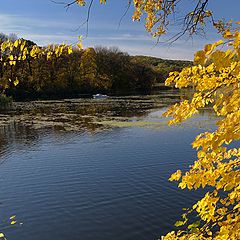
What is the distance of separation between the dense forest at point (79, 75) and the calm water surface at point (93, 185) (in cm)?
3341

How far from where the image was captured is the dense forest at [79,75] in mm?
56094

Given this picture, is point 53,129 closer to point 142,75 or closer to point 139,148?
point 139,148

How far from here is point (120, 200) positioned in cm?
1077

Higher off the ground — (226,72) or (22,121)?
(226,72)

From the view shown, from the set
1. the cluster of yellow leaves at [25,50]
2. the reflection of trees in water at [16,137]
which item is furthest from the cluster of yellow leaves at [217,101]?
the reflection of trees in water at [16,137]

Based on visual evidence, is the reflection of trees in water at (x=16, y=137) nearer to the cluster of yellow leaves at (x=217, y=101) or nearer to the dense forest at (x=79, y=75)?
the cluster of yellow leaves at (x=217, y=101)

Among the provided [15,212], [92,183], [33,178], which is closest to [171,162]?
[92,183]

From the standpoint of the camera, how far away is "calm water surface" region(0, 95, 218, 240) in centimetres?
908

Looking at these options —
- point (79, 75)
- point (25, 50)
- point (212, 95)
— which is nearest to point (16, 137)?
point (25, 50)

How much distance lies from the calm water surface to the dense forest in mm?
33407

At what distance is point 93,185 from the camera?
12047mm

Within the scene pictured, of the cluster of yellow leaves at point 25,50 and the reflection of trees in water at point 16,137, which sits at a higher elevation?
the cluster of yellow leaves at point 25,50

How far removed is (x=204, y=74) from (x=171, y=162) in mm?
11623

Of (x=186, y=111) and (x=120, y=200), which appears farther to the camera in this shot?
(x=120, y=200)
